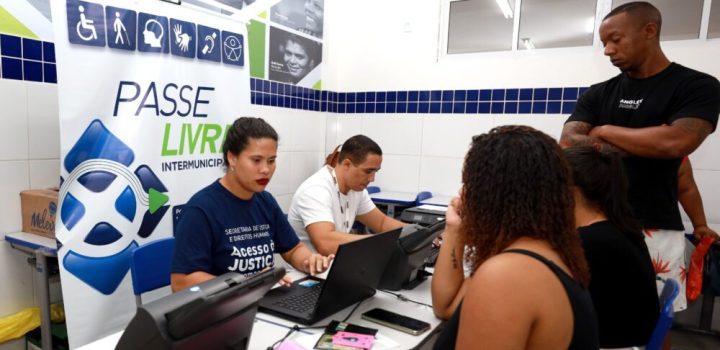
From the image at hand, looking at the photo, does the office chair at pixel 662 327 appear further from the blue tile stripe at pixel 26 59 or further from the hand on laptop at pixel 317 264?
the blue tile stripe at pixel 26 59

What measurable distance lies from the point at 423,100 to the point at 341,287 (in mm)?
A: 2800

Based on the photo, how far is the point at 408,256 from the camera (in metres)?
1.62

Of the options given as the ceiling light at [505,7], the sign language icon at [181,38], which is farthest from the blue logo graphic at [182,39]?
the ceiling light at [505,7]

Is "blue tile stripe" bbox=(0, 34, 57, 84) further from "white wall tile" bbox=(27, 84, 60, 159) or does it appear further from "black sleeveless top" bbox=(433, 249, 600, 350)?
"black sleeveless top" bbox=(433, 249, 600, 350)

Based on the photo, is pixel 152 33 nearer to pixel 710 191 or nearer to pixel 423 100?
pixel 423 100

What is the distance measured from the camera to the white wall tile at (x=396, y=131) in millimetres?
3959

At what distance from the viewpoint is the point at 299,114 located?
3893 millimetres

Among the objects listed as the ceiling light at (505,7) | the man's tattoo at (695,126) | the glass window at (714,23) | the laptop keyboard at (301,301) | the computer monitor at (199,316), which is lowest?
the laptop keyboard at (301,301)

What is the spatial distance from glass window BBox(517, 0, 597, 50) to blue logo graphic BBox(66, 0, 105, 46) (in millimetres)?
2860

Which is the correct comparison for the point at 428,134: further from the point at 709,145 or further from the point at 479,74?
the point at 709,145

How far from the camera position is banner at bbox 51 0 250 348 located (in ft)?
6.45

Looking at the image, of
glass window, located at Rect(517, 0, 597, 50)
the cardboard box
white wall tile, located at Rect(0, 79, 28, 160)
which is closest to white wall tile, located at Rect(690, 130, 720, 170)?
glass window, located at Rect(517, 0, 597, 50)

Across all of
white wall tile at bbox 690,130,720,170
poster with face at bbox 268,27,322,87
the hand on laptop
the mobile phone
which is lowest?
the mobile phone

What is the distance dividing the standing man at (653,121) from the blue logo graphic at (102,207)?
1.99m
